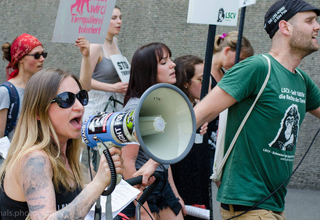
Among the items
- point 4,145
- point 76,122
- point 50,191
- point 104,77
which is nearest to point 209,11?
point 104,77

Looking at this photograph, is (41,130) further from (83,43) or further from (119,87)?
(119,87)

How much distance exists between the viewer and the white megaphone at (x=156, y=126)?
195 cm

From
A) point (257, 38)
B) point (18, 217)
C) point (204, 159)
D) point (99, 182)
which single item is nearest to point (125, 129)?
point (99, 182)

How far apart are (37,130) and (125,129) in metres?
0.55

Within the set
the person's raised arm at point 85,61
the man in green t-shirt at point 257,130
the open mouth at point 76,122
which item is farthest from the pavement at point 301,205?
the open mouth at point 76,122

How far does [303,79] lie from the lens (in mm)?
3035

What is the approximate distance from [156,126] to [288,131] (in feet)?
3.44

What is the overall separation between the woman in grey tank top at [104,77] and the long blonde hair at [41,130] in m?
2.14

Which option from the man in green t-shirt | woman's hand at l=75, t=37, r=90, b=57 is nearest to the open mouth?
the man in green t-shirt

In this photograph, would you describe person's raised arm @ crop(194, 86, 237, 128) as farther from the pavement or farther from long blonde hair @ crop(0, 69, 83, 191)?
the pavement

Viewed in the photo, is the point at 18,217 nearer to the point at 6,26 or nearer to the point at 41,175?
the point at 41,175

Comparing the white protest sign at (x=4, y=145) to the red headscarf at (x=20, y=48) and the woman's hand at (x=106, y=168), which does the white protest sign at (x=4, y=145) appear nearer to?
the red headscarf at (x=20, y=48)

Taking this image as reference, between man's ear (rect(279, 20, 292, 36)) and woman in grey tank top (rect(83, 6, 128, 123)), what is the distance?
189 centimetres

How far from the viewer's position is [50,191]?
2.04 m
